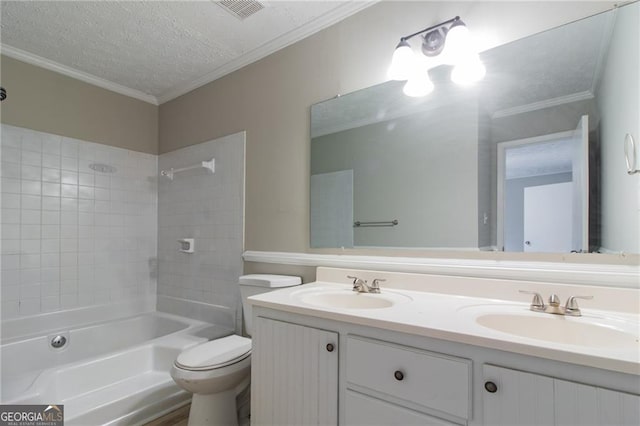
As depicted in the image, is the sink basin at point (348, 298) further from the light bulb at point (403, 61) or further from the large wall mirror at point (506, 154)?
the light bulb at point (403, 61)

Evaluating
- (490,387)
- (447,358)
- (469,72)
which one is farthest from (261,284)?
(469,72)

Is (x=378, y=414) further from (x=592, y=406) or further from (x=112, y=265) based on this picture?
(x=112, y=265)

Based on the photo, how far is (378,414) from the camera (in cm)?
104

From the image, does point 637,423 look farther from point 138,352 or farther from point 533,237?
point 138,352

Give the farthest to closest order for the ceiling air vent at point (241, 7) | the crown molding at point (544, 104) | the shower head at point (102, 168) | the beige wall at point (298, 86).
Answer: the shower head at point (102, 168), the ceiling air vent at point (241, 7), the beige wall at point (298, 86), the crown molding at point (544, 104)

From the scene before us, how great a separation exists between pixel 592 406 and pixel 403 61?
1434 millimetres

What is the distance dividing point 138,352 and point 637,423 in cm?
232

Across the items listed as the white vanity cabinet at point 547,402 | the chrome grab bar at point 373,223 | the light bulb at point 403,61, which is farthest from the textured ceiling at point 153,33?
the white vanity cabinet at point 547,402

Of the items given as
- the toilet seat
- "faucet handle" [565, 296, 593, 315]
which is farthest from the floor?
"faucet handle" [565, 296, 593, 315]

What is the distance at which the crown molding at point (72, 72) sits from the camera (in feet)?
7.23

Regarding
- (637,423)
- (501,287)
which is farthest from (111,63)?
(637,423)

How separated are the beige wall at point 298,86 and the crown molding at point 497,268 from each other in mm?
77

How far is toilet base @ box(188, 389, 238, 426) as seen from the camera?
1.58m

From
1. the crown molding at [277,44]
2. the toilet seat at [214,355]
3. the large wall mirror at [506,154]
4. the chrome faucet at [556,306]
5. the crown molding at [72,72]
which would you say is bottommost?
the toilet seat at [214,355]
